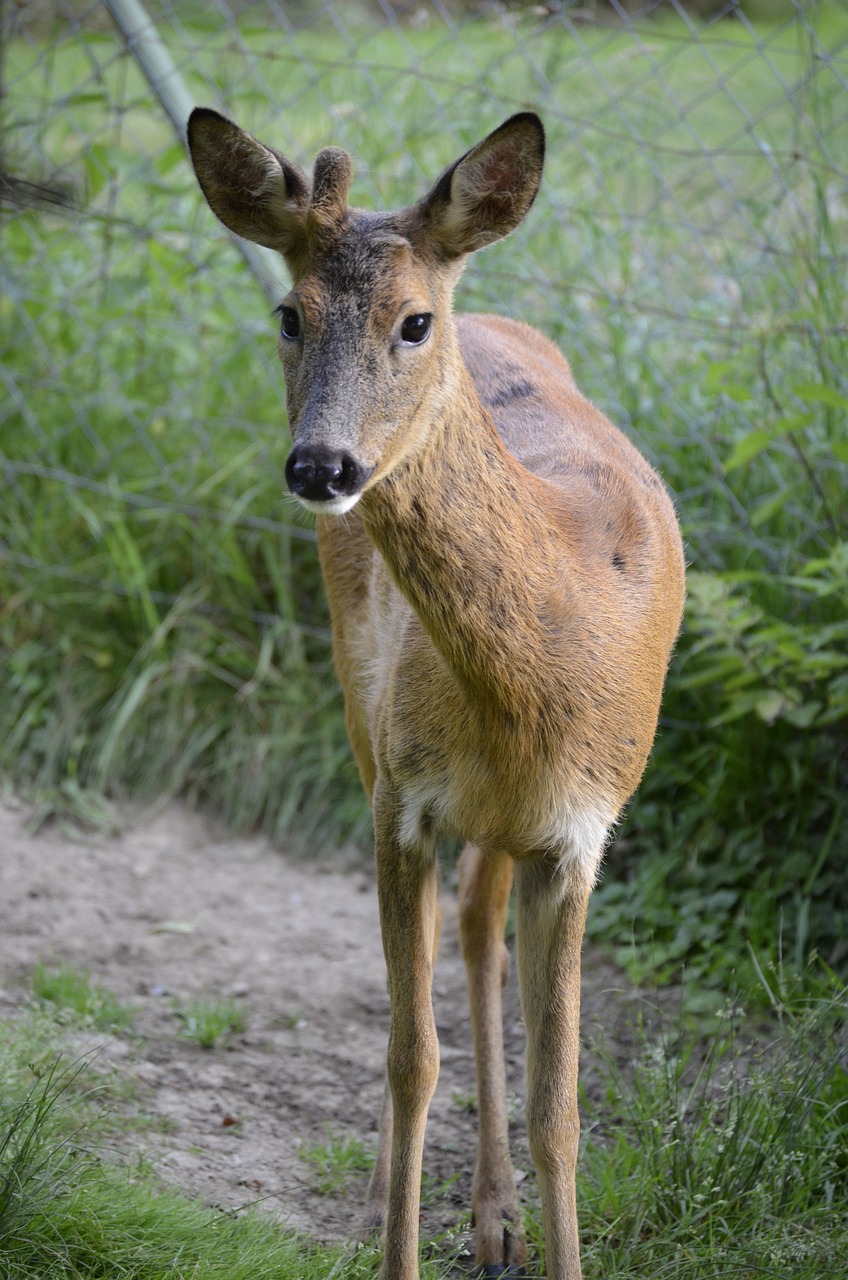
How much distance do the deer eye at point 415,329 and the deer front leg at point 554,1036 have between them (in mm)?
1001

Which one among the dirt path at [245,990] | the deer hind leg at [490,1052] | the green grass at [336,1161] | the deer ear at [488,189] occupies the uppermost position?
the deer ear at [488,189]

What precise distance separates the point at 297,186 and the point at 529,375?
102cm

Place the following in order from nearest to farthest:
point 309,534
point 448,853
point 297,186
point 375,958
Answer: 1. point 297,186
2. point 375,958
3. point 448,853
4. point 309,534

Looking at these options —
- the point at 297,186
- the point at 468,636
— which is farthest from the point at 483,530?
the point at 297,186

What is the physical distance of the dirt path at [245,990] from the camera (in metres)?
3.25

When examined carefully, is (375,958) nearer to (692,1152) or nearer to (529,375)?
(692,1152)

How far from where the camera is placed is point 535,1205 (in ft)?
10.6

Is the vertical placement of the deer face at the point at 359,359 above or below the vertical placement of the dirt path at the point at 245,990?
above

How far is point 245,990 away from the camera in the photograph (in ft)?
13.5

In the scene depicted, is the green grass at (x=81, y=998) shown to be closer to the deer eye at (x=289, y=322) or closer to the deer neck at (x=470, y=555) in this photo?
the deer neck at (x=470, y=555)

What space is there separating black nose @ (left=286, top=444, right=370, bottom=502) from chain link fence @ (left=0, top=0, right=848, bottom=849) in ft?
7.88

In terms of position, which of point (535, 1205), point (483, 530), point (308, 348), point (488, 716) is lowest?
point (535, 1205)

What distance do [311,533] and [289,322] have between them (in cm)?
267

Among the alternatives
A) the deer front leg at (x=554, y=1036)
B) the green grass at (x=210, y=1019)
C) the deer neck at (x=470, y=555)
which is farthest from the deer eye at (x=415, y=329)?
the green grass at (x=210, y=1019)
